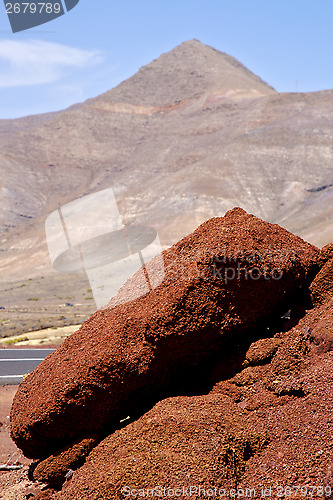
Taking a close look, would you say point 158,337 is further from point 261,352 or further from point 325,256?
point 325,256

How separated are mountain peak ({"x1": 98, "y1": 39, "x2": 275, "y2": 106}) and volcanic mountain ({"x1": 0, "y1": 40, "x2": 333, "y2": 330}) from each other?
0.72 metres

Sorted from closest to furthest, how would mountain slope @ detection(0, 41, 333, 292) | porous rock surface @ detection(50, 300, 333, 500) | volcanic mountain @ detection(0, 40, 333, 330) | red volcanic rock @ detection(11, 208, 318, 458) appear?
porous rock surface @ detection(50, 300, 333, 500) < red volcanic rock @ detection(11, 208, 318, 458) < volcanic mountain @ detection(0, 40, 333, 330) < mountain slope @ detection(0, 41, 333, 292)

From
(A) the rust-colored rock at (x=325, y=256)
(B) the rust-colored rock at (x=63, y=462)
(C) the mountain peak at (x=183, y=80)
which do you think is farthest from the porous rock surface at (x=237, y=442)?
(C) the mountain peak at (x=183, y=80)

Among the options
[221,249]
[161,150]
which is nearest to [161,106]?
[161,150]

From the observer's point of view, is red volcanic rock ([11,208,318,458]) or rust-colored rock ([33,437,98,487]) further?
red volcanic rock ([11,208,318,458])

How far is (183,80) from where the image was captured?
14300 centimetres

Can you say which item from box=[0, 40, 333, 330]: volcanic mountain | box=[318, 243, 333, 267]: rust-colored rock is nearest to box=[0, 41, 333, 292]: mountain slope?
box=[0, 40, 333, 330]: volcanic mountain

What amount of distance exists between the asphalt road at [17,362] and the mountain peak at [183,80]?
10610cm

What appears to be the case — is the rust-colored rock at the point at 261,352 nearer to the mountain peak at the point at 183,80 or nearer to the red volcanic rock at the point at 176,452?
the red volcanic rock at the point at 176,452

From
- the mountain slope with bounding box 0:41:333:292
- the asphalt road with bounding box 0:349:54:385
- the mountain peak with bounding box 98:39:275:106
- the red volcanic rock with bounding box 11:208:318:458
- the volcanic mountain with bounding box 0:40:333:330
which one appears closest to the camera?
the red volcanic rock with bounding box 11:208:318:458

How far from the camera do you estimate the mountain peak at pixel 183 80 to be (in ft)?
424

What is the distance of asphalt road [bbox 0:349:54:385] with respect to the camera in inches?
653

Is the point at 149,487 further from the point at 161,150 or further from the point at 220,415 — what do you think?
the point at 161,150

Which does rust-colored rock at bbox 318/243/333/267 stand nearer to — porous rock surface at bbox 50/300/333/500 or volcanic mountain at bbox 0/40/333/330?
porous rock surface at bbox 50/300/333/500
